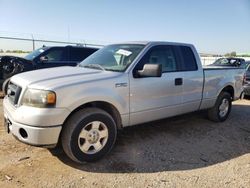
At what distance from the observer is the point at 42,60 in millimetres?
8828

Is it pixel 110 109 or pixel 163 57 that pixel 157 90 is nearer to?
pixel 163 57

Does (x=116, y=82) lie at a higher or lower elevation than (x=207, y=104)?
higher

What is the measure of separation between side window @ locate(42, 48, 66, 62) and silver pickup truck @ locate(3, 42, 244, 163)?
4563mm

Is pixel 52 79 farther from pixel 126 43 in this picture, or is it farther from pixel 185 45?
pixel 185 45

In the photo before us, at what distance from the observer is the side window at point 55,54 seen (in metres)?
9.15

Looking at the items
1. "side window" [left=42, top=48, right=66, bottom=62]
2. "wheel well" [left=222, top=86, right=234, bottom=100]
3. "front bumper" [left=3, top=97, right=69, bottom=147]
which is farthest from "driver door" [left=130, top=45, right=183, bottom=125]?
"side window" [left=42, top=48, right=66, bottom=62]

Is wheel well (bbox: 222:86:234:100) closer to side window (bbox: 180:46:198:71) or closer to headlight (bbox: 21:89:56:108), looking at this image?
side window (bbox: 180:46:198:71)

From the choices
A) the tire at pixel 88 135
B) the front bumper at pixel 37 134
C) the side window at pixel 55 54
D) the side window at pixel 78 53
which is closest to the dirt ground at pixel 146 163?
the tire at pixel 88 135

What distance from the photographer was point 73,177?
3.46m

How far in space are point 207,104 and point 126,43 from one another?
232cm

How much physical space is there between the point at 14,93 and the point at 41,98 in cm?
72

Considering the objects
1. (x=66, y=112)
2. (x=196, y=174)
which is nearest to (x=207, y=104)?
(x=196, y=174)

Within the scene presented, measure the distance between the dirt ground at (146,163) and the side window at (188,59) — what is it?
1.34 meters

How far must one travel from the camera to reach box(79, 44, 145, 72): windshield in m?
4.41
